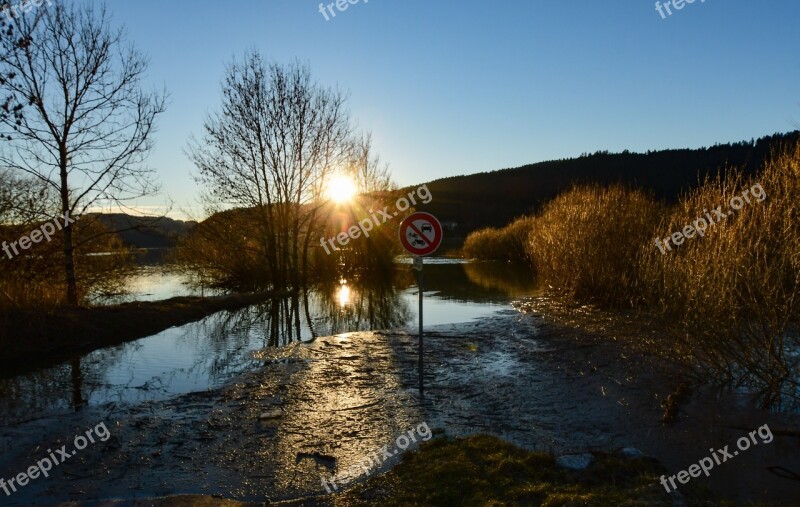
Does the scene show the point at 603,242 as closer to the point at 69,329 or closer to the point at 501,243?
the point at 69,329

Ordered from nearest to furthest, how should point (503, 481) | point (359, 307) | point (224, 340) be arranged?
point (503, 481) → point (224, 340) → point (359, 307)

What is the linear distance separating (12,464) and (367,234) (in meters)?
27.9

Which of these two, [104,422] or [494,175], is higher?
[494,175]

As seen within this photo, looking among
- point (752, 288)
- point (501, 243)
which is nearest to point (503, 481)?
point (752, 288)

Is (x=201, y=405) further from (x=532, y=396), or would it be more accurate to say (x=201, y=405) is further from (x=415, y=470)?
(x=532, y=396)

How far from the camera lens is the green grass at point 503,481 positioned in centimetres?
457

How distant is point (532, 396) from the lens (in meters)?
8.07

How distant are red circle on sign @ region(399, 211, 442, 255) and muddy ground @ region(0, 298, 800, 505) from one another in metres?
2.17

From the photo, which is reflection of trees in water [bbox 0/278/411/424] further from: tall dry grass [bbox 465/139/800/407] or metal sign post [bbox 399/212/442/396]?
tall dry grass [bbox 465/139/800/407]

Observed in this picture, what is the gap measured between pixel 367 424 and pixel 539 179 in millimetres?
115706

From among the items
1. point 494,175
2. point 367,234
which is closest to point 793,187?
point 367,234

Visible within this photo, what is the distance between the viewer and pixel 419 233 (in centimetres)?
867

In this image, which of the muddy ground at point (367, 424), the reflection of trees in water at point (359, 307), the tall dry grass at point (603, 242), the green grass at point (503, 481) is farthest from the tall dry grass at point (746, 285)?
the reflection of trees in water at point (359, 307)

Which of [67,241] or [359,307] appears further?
[359,307]
